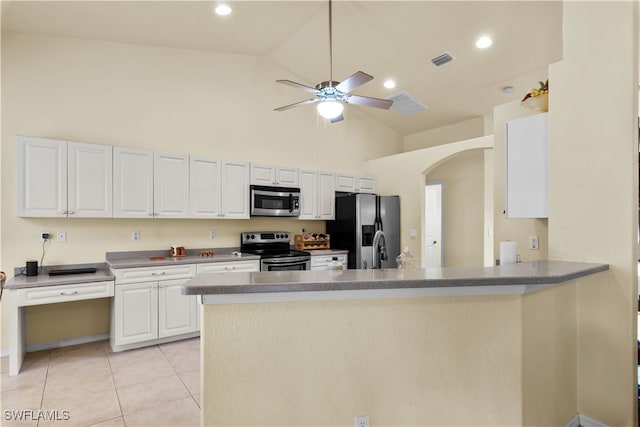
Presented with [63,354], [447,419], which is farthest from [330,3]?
[63,354]

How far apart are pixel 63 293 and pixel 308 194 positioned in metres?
3.12

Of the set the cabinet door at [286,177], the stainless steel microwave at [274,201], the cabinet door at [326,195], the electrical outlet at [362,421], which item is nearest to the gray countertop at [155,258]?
the stainless steel microwave at [274,201]

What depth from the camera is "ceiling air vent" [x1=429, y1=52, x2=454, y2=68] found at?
417 centimetres

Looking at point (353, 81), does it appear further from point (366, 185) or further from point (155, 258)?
point (366, 185)

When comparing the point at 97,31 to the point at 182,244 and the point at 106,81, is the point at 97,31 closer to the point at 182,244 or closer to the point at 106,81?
the point at 106,81

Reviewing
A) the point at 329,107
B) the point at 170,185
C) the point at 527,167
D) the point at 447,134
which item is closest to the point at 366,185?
the point at 447,134

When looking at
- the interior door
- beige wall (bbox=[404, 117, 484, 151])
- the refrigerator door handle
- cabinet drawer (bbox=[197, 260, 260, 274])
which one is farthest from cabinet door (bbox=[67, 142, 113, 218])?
the interior door

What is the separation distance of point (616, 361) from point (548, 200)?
1050 millimetres

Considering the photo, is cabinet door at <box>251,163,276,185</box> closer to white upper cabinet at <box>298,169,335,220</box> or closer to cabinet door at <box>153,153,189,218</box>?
white upper cabinet at <box>298,169,335,220</box>

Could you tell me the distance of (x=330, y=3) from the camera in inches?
146

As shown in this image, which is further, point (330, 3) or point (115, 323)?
point (330, 3)

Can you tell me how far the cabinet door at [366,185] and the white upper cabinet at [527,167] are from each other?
10.6 ft

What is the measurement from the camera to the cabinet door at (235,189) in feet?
14.4

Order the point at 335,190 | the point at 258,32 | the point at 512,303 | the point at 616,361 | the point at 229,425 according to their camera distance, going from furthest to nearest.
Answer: the point at 335,190 < the point at 258,32 < the point at 616,361 < the point at 512,303 < the point at 229,425
